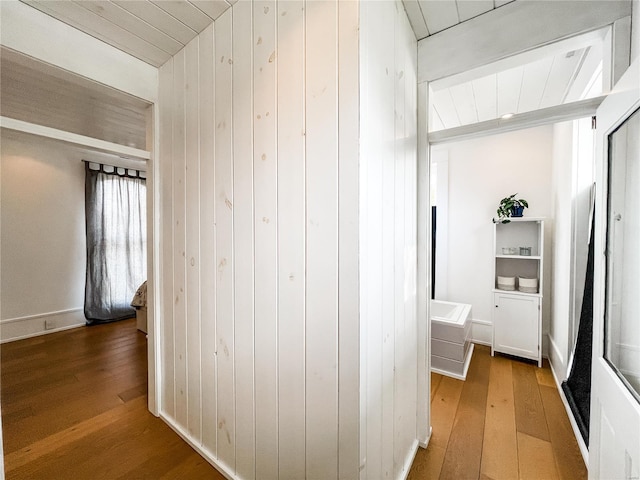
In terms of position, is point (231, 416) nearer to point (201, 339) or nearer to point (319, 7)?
point (201, 339)

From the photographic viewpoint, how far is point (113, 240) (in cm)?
414

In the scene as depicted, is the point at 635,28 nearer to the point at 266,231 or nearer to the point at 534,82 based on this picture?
the point at 534,82

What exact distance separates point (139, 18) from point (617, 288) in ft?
8.71

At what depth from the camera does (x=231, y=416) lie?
1378mm

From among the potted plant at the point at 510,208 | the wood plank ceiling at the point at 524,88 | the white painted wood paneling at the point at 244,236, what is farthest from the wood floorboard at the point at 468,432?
the wood plank ceiling at the point at 524,88

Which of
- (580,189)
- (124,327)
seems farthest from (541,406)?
(124,327)

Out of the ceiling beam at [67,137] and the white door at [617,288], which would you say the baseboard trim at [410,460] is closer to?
the white door at [617,288]

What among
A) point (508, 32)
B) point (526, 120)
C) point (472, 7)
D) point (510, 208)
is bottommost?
point (510, 208)

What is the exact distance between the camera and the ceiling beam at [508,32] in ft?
3.82

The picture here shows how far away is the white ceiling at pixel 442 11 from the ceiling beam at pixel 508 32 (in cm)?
3

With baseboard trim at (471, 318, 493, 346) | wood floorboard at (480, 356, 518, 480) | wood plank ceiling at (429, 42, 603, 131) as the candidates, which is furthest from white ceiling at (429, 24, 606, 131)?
baseboard trim at (471, 318, 493, 346)

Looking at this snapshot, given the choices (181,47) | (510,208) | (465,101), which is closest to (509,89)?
(465,101)

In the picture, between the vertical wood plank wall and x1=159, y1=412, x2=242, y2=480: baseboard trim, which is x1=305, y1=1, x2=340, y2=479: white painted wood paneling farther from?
x1=159, y1=412, x2=242, y2=480: baseboard trim

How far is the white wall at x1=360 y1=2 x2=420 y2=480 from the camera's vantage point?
38.7 inches
